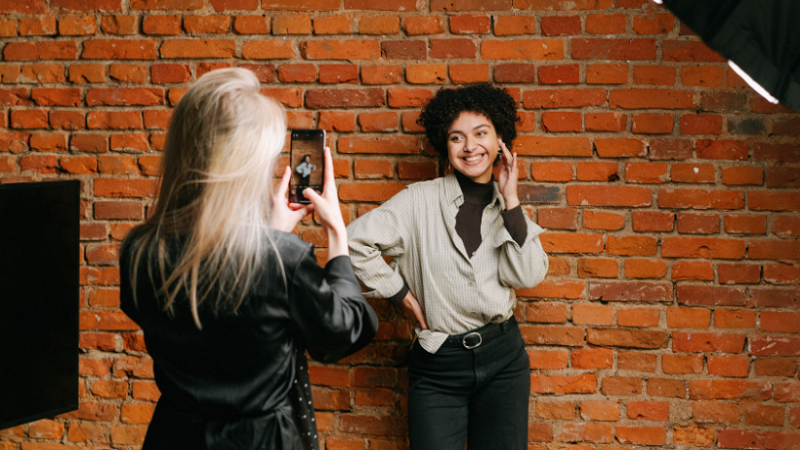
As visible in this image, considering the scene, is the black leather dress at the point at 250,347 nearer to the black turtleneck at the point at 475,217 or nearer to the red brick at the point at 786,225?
the black turtleneck at the point at 475,217

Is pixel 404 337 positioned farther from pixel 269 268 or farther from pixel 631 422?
pixel 269 268

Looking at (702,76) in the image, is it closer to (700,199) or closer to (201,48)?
(700,199)

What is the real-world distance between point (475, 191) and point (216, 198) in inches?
43.1

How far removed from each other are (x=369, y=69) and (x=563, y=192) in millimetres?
938

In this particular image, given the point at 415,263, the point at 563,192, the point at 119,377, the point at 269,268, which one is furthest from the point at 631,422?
the point at 119,377

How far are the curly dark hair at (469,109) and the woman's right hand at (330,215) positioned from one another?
2.31ft

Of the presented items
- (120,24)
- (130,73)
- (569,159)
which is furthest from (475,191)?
(120,24)

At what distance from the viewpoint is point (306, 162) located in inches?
57.9

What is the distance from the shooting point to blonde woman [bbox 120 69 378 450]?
108cm

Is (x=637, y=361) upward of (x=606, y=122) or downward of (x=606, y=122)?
downward

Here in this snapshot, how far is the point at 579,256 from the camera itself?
2.17 meters

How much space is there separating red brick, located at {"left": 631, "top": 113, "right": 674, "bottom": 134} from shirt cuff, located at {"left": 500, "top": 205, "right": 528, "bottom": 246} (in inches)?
27.3

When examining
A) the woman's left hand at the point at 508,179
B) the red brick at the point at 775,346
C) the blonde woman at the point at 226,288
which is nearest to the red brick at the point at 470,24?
the woman's left hand at the point at 508,179

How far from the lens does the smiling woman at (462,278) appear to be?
6.00 feet
